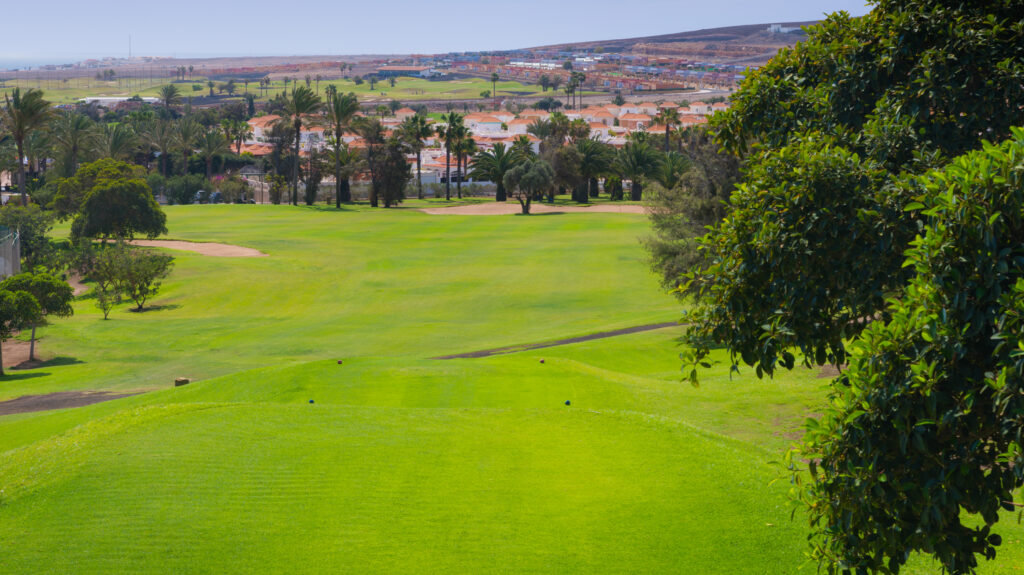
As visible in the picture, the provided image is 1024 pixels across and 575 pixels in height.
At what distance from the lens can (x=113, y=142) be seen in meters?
92.4

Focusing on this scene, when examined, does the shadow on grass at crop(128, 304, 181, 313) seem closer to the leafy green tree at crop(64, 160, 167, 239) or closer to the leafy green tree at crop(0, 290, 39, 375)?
the leafy green tree at crop(0, 290, 39, 375)

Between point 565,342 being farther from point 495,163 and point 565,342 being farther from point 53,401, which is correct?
point 495,163

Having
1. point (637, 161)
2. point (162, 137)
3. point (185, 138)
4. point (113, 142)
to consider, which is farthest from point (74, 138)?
point (637, 161)

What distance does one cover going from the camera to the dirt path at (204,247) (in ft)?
203

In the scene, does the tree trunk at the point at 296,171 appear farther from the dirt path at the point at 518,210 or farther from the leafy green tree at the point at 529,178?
the leafy green tree at the point at 529,178

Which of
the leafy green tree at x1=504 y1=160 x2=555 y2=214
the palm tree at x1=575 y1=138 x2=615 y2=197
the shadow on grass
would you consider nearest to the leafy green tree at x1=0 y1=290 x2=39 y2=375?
the shadow on grass

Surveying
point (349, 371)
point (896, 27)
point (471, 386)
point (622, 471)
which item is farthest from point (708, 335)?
point (349, 371)

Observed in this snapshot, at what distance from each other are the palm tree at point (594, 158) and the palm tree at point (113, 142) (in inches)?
2025

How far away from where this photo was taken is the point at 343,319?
138 feet

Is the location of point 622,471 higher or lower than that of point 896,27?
lower

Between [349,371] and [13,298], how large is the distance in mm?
17305

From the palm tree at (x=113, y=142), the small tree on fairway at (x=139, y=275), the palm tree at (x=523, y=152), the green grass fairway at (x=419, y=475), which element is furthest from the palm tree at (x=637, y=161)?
the green grass fairway at (x=419, y=475)

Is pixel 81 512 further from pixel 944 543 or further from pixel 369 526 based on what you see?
A: pixel 944 543

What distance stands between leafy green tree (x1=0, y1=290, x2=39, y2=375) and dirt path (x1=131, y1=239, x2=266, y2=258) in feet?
93.2
